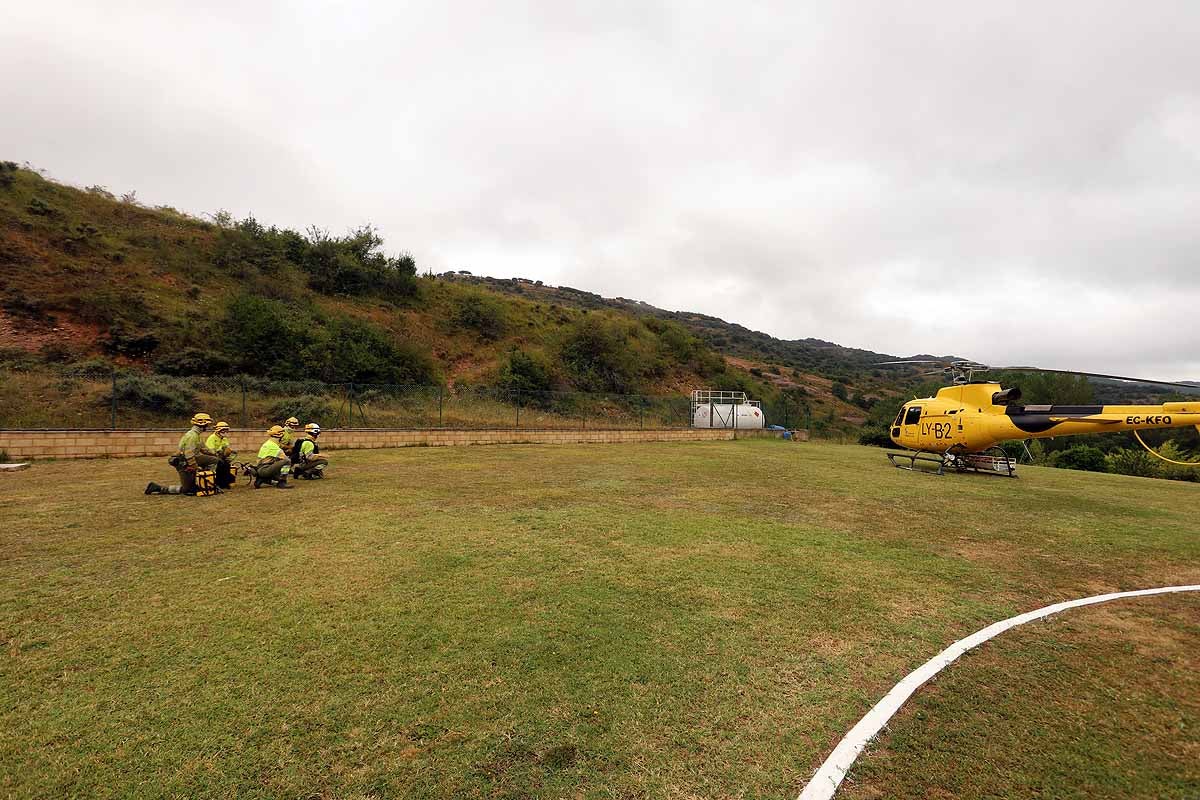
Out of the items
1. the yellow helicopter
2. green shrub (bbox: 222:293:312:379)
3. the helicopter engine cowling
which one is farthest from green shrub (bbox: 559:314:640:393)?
the helicopter engine cowling

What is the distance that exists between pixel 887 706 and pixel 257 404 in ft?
73.3

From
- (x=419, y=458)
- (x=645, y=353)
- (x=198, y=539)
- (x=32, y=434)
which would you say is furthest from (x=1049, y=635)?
(x=645, y=353)

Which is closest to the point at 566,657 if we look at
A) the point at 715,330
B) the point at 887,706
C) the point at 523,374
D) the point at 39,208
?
the point at 887,706

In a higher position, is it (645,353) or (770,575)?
(645,353)

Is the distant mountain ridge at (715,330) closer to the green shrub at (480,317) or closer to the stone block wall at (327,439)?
the green shrub at (480,317)

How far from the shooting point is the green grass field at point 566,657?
268cm

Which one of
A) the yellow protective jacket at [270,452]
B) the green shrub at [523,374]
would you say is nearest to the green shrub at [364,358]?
the green shrub at [523,374]

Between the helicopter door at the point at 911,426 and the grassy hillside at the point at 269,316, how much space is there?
19253 millimetres

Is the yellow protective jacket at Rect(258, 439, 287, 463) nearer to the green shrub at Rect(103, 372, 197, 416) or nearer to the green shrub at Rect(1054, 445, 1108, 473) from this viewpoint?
the green shrub at Rect(103, 372, 197, 416)

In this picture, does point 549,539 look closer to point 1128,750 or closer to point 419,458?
point 1128,750

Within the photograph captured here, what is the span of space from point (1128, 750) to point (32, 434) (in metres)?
22.1

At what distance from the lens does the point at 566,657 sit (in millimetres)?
3809

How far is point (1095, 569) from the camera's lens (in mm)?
6250

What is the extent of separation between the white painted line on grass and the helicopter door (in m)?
12.8
